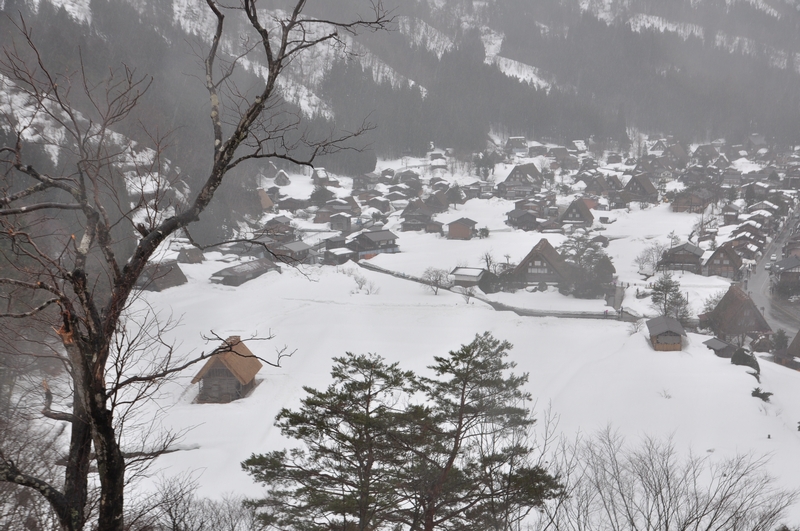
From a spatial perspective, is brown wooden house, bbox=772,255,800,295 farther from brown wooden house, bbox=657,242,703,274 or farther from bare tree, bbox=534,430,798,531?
bare tree, bbox=534,430,798,531

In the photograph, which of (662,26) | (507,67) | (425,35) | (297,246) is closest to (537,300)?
(297,246)

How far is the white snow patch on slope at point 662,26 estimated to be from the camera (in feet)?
224

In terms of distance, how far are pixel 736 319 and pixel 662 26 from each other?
75863 mm

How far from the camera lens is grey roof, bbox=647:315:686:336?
32.4 feet

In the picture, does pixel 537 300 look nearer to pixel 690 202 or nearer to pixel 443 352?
pixel 443 352

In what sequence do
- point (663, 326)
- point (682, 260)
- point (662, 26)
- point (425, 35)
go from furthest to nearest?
1. point (662, 26)
2. point (425, 35)
3. point (682, 260)
4. point (663, 326)

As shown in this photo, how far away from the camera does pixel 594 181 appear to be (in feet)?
Answer: 96.6

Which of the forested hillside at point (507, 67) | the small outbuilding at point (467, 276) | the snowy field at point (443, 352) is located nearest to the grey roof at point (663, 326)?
the snowy field at point (443, 352)

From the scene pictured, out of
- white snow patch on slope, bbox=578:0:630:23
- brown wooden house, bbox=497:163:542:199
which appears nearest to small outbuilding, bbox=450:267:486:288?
brown wooden house, bbox=497:163:542:199

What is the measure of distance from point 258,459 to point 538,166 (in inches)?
1372

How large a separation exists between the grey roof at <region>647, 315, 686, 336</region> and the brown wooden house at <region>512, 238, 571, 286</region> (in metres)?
4.86

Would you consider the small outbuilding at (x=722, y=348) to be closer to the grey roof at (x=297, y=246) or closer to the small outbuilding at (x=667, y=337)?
the small outbuilding at (x=667, y=337)

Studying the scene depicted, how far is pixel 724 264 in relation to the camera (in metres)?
15.9

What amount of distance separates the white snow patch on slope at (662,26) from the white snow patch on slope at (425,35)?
27.0 metres
